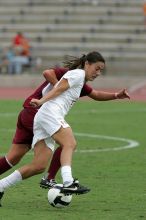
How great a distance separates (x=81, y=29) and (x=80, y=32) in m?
0.18

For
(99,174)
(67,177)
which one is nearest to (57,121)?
(67,177)

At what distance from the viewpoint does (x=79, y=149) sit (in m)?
14.4

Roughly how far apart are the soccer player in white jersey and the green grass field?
45cm

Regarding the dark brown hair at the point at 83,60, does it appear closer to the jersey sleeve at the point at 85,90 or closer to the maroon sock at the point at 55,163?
the jersey sleeve at the point at 85,90

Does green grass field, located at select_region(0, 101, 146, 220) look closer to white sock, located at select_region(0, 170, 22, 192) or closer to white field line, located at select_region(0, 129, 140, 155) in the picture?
white field line, located at select_region(0, 129, 140, 155)

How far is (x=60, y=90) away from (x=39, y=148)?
0.65 m

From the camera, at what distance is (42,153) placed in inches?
341

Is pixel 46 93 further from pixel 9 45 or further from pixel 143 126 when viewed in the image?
pixel 9 45

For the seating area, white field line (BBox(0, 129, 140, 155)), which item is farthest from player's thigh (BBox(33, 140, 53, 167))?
the seating area

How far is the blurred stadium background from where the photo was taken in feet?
109

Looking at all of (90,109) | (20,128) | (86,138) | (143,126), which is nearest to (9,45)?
(90,109)

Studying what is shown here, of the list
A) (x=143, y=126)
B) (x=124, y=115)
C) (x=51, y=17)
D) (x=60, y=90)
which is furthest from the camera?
(x=51, y=17)

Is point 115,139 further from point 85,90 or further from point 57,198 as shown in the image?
point 57,198

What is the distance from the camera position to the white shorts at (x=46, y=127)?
859 centimetres
